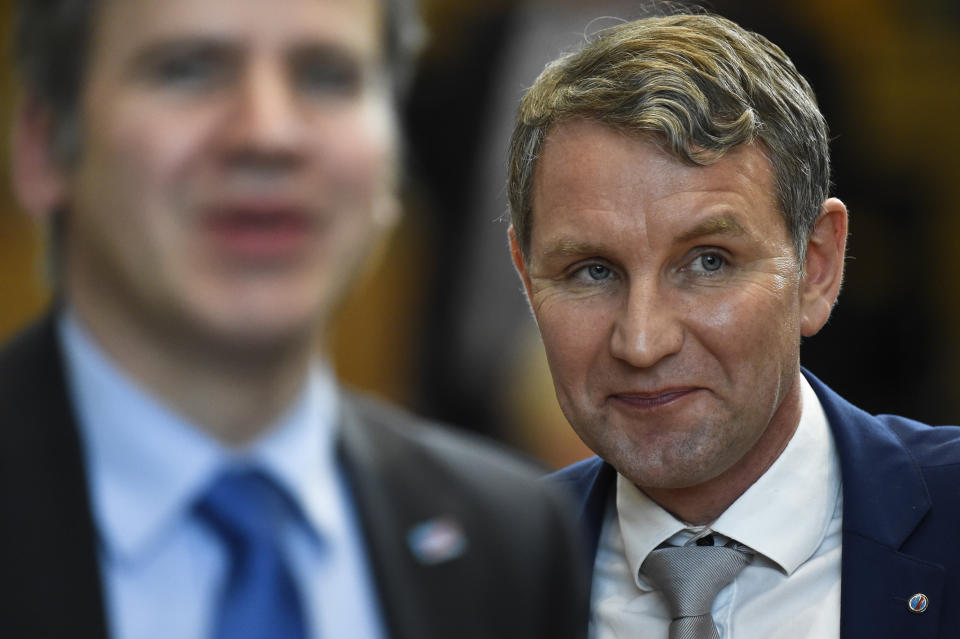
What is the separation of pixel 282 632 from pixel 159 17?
62 centimetres

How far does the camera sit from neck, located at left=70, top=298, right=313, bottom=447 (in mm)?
1151

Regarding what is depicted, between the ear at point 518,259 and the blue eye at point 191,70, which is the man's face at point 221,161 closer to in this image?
the blue eye at point 191,70

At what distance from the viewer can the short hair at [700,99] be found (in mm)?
1491

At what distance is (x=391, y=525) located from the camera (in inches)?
50.1

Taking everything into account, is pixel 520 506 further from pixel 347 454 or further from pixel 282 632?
pixel 282 632

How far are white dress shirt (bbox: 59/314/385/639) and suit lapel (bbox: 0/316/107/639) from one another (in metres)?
0.02

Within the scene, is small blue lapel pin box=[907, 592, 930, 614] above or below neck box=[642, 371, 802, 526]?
below

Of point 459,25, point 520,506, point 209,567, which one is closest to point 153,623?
point 209,567

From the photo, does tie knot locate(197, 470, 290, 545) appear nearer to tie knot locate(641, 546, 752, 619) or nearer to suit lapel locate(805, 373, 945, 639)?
tie knot locate(641, 546, 752, 619)

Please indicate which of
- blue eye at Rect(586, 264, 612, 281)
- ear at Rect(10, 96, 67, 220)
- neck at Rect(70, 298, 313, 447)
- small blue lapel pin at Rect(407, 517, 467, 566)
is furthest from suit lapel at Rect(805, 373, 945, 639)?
ear at Rect(10, 96, 67, 220)

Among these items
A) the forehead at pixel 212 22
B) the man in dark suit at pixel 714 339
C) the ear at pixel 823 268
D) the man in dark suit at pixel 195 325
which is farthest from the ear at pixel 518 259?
the forehead at pixel 212 22

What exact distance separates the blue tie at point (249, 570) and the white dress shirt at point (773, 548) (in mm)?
666

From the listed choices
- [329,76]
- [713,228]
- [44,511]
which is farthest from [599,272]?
[44,511]

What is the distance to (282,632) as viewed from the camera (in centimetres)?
115
